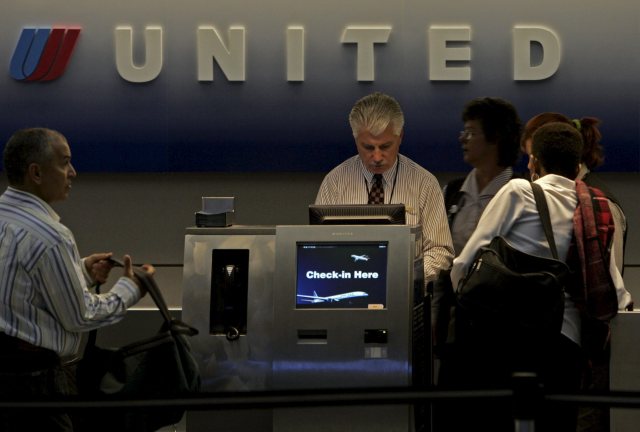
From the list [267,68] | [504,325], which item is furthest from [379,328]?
[267,68]

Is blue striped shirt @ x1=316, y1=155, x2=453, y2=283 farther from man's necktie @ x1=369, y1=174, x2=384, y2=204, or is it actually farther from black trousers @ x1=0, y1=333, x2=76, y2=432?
black trousers @ x1=0, y1=333, x2=76, y2=432

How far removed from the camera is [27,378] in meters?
3.64

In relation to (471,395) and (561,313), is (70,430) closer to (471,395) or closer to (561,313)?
(471,395)

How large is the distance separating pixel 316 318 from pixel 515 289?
2.38 feet

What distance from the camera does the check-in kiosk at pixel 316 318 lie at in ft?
12.9

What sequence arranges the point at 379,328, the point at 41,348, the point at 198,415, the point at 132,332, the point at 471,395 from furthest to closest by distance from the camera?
the point at 132,332
the point at 198,415
the point at 379,328
the point at 41,348
the point at 471,395

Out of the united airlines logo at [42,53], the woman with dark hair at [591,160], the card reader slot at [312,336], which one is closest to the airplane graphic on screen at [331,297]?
the card reader slot at [312,336]

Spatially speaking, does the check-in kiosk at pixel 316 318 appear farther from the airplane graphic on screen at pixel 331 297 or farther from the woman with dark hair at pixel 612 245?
the woman with dark hair at pixel 612 245

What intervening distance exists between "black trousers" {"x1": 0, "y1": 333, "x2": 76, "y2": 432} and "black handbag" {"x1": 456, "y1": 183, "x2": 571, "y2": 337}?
1.48 metres

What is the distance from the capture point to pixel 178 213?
6676 millimetres

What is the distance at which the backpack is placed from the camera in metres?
4.11

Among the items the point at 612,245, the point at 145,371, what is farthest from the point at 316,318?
the point at 612,245

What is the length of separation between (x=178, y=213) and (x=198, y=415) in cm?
254

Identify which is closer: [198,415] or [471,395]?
[471,395]
